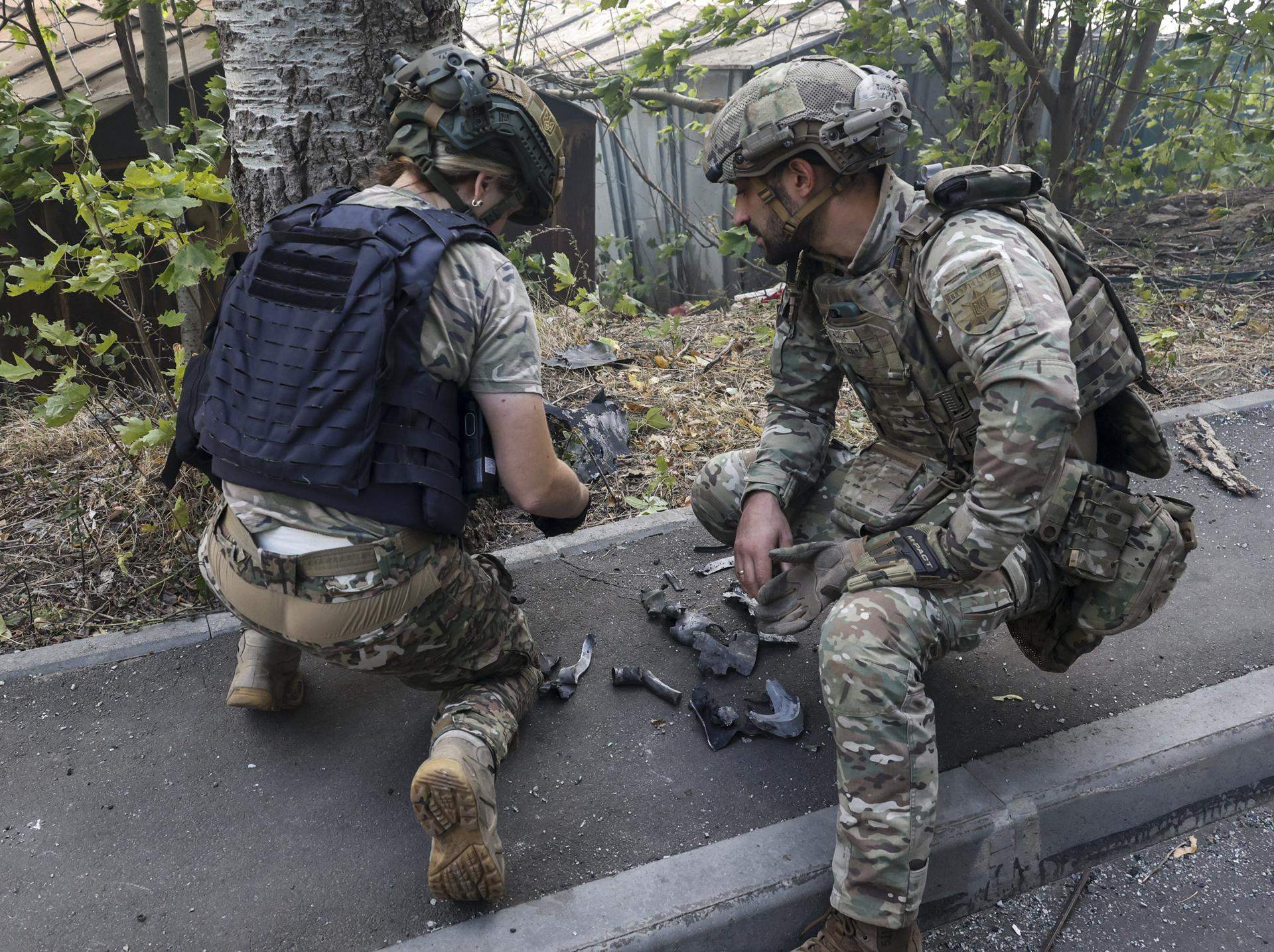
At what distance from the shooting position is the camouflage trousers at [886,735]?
6.75 feet

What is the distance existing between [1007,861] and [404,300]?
6.53ft

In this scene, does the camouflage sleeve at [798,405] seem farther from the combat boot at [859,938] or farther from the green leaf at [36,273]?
the green leaf at [36,273]

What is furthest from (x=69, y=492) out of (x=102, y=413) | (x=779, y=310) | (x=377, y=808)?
(x=779, y=310)

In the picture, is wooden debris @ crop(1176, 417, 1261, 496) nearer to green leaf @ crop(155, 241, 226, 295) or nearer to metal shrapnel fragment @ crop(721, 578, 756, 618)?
metal shrapnel fragment @ crop(721, 578, 756, 618)

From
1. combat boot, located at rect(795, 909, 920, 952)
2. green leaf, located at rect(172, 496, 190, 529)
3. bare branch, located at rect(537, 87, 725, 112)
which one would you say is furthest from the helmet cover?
bare branch, located at rect(537, 87, 725, 112)

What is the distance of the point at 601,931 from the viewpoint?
2154 mm

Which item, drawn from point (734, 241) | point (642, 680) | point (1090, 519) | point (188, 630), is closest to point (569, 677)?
point (642, 680)

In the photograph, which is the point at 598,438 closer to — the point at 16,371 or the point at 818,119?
the point at 16,371

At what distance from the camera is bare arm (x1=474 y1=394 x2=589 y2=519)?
231cm

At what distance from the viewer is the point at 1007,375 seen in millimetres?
2023

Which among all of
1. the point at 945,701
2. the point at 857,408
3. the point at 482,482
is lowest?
the point at 857,408

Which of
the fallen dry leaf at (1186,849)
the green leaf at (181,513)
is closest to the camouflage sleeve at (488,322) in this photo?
the green leaf at (181,513)

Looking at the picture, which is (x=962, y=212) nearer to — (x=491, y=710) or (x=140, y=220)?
(x=491, y=710)

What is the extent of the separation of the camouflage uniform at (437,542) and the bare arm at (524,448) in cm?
3
